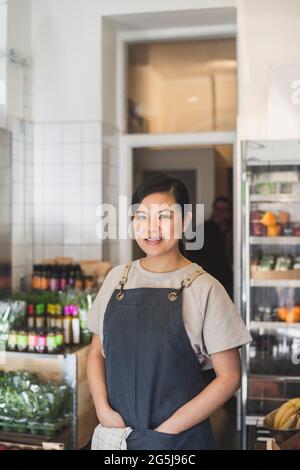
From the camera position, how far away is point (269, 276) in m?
2.35

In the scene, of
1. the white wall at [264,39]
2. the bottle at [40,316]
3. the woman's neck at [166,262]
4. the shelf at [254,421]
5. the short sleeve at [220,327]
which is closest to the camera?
the short sleeve at [220,327]

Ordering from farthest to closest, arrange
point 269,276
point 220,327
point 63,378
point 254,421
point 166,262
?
point 63,378
point 269,276
point 254,421
point 166,262
point 220,327

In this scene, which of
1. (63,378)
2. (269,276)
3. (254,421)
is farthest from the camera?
(63,378)

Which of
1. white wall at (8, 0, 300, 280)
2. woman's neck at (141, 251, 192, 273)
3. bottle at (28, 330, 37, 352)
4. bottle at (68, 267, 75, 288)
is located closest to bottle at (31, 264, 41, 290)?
bottle at (68, 267, 75, 288)

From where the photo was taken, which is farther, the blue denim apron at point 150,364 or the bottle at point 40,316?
the bottle at point 40,316

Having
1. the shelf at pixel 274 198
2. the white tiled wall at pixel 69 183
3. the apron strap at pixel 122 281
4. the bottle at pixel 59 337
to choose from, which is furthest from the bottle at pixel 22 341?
the shelf at pixel 274 198

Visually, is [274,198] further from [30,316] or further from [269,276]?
[30,316]

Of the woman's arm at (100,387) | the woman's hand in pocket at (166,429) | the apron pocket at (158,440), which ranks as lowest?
the apron pocket at (158,440)

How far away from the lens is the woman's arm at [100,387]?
1.73 m

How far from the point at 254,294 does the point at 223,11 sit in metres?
1.01

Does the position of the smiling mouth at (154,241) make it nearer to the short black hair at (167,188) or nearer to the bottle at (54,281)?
the short black hair at (167,188)

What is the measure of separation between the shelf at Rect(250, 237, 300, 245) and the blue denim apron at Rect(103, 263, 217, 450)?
0.61 metres

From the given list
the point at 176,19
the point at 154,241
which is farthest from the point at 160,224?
the point at 176,19

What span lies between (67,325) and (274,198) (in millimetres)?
920
